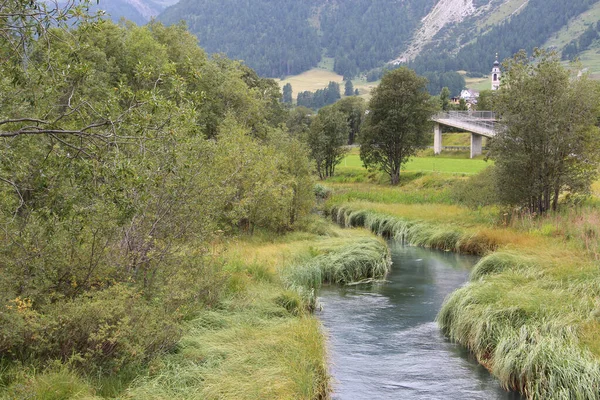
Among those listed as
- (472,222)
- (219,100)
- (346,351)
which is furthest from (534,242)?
(219,100)

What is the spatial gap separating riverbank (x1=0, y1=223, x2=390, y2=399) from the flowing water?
30.3 inches

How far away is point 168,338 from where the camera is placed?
10.4 m

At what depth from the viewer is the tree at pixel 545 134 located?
25.9 metres

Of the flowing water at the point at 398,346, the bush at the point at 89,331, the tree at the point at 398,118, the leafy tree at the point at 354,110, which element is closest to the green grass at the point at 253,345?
the bush at the point at 89,331

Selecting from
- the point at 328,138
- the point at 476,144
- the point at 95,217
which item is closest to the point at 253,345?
the point at 95,217

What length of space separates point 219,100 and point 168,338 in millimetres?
35498

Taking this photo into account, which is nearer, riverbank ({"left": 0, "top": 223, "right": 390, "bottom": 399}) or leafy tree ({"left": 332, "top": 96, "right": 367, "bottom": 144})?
riverbank ({"left": 0, "top": 223, "right": 390, "bottom": 399})

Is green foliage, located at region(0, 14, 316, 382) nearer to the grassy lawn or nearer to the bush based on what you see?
the bush

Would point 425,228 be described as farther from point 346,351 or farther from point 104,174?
point 104,174

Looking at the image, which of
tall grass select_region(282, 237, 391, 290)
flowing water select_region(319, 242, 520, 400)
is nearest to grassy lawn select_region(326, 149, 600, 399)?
flowing water select_region(319, 242, 520, 400)

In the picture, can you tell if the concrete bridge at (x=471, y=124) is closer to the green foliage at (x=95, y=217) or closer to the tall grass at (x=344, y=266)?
the tall grass at (x=344, y=266)

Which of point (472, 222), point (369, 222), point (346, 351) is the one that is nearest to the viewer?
point (346, 351)

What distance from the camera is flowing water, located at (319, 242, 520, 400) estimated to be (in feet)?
38.1

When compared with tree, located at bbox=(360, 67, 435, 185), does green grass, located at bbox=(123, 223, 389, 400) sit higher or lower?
lower
